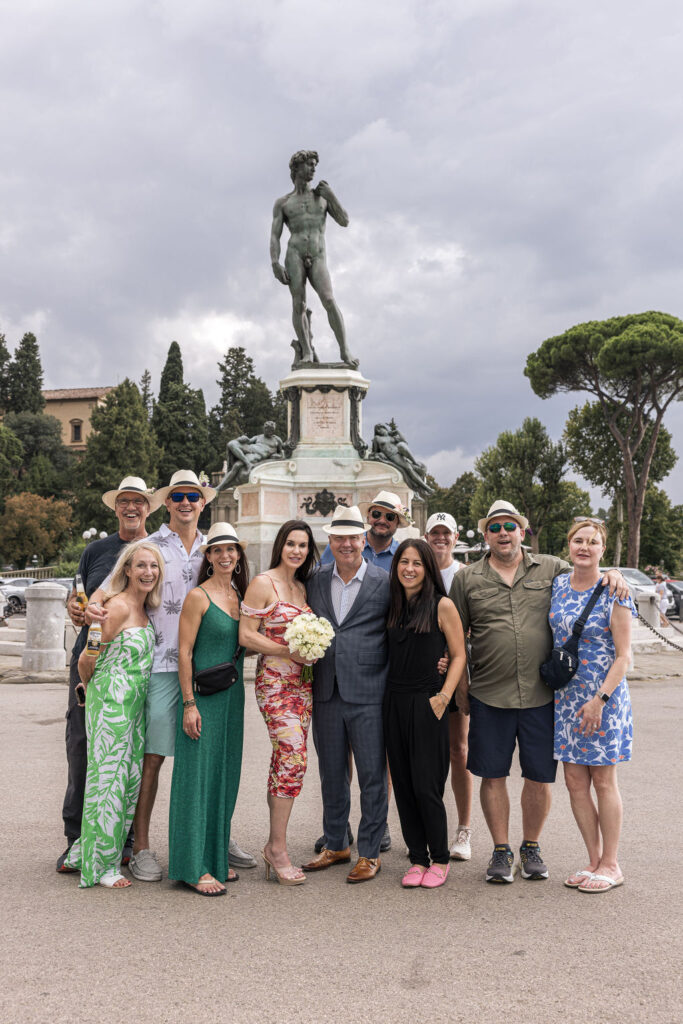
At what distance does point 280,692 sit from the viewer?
4562 mm

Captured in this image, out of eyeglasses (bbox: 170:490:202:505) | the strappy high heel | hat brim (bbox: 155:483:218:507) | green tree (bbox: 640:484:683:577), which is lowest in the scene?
the strappy high heel

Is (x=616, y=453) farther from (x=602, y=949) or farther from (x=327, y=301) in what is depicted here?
(x=602, y=949)

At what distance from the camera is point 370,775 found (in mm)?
4590

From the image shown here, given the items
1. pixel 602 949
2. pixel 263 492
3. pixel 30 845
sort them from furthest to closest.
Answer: pixel 263 492 → pixel 30 845 → pixel 602 949

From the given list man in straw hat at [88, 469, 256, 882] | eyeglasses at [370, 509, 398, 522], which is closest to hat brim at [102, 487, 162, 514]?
man in straw hat at [88, 469, 256, 882]

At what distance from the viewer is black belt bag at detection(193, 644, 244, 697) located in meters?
4.43

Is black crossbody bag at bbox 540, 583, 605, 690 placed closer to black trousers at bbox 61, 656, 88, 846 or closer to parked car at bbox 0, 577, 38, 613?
black trousers at bbox 61, 656, 88, 846

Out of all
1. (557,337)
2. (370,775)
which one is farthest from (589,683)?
(557,337)

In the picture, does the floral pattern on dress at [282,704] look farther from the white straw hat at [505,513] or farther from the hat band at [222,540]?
the white straw hat at [505,513]

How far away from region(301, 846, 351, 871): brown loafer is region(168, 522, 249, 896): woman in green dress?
0.42 m

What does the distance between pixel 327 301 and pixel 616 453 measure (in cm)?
2993

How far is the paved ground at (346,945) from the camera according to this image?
3010mm

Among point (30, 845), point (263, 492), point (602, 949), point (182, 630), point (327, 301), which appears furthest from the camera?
point (327, 301)

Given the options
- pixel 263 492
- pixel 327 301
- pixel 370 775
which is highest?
pixel 327 301
